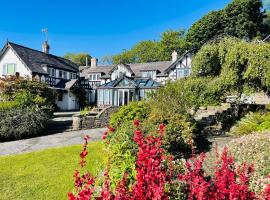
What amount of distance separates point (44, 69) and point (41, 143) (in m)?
22.6

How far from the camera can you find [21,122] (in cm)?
1733

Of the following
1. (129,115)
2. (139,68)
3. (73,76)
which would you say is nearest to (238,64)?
(129,115)

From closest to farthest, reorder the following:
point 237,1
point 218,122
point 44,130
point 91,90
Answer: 1. point 218,122
2. point 44,130
3. point 237,1
4. point 91,90

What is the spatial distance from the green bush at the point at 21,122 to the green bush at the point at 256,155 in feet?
44.2

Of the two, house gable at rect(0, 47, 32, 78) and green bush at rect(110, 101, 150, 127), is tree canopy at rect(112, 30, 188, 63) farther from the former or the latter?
green bush at rect(110, 101, 150, 127)

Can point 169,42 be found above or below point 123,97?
above

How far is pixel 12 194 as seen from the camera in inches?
281

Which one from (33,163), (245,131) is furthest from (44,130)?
(245,131)

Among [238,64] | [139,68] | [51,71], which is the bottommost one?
[238,64]

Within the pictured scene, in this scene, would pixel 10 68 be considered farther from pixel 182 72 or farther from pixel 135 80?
pixel 182 72

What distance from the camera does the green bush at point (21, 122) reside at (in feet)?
54.9

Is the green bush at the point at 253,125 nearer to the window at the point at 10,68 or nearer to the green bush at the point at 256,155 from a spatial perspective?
the green bush at the point at 256,155

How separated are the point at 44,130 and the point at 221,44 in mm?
13722

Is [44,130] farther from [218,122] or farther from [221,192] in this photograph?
[221,192]
